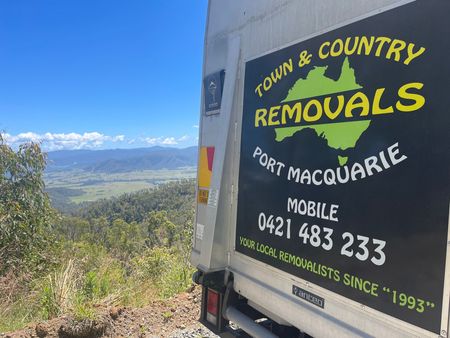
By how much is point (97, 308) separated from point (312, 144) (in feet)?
10.7

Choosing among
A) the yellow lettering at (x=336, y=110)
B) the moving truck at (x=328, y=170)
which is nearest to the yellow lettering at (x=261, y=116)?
the moving truck at (x=328, y=170)

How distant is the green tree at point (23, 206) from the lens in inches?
329

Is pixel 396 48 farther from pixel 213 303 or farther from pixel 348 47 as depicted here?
pixel 213 303

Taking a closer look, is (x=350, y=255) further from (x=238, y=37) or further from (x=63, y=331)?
(x=63, y=331)

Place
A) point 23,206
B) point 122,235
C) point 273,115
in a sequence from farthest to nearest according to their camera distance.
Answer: point 122,235 < point 23,206 < point 273,115

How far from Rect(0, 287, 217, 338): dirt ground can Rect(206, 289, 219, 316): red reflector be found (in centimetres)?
139

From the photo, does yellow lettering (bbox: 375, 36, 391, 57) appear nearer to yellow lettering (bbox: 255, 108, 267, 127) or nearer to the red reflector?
yellow lettering (bbox: 255, 108, 267, 127)

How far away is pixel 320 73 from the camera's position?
1784 mm

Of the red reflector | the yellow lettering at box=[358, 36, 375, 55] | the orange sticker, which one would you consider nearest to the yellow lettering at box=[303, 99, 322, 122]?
the yellow lettering at box=[358, 36, 375, 55]

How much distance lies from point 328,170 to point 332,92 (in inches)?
14.1

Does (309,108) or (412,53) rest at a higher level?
(412,53)

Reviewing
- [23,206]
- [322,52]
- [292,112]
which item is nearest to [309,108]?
[292,112]

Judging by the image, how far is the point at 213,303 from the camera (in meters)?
2.60

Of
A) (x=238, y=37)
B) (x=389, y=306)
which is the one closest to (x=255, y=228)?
(x=389, y=306)
